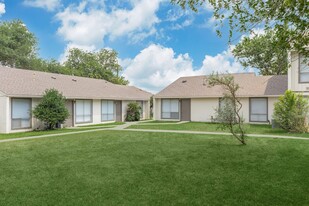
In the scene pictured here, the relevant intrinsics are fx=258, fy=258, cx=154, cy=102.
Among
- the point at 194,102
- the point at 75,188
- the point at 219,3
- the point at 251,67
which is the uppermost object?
the point at 251,67

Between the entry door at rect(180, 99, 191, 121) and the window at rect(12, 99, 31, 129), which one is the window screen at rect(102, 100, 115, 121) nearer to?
the entry door at rect(180, 99, 191, 121)

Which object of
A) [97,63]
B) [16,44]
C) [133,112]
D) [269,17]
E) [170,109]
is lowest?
[133,112]

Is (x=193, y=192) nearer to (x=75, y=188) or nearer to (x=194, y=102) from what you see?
(x=75, y=188)

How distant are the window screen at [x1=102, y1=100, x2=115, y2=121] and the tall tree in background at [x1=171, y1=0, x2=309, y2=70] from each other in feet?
64.8

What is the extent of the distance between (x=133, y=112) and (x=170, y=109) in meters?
4.07

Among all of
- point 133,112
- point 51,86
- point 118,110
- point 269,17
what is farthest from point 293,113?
point 51,86

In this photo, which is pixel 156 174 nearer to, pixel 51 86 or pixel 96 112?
pixel 51 86

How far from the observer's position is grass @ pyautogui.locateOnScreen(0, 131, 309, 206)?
5.39 meters

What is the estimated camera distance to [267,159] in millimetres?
8789

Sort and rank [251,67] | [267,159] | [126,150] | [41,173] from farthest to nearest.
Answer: [251,67] → [126,150] → [267,159] → [41,173]

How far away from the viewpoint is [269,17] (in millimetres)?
5828

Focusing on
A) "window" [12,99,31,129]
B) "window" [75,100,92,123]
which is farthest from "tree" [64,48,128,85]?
"window" [12,99,31,129]

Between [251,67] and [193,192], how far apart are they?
31.8 m

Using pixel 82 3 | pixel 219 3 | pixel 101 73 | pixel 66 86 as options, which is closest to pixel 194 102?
pixel 66 86
